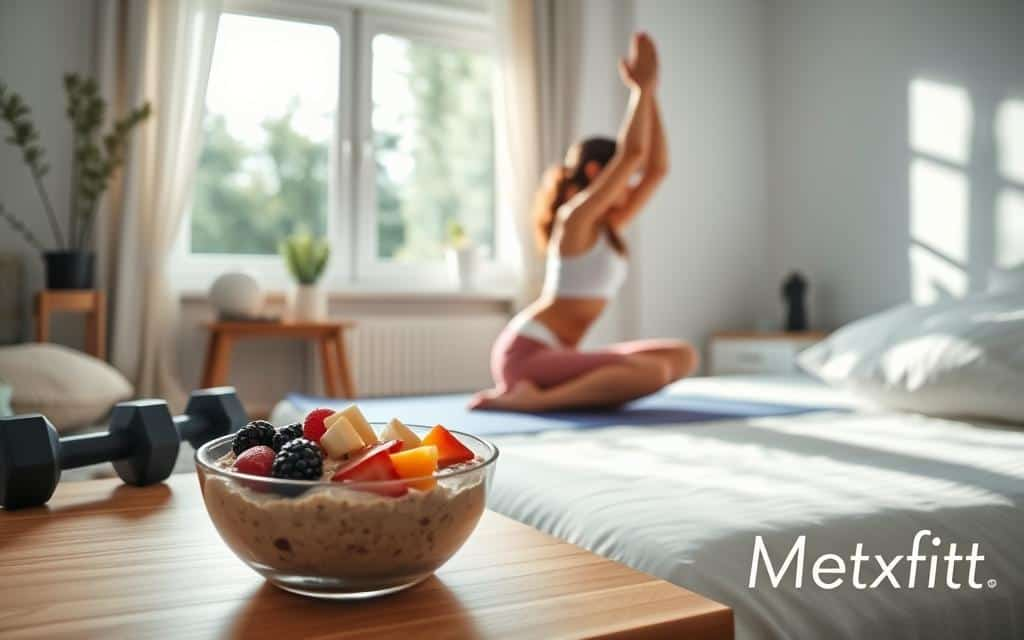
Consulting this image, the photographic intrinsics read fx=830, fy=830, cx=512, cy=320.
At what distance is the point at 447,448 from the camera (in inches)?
25.9

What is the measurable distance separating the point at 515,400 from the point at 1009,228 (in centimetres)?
234

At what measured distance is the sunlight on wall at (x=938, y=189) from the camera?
11.3 ft

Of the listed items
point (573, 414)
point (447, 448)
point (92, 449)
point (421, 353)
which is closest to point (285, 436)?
point (447, 448)

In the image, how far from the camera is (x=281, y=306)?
144 inches

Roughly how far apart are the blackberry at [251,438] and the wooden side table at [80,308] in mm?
2605

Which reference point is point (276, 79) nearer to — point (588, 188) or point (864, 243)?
point (588, 188)

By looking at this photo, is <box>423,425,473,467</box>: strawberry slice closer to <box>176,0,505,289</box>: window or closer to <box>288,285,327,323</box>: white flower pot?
<box>288,285,327,323</box>: white flower pot

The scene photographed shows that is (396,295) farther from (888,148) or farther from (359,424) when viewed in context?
(359,424)

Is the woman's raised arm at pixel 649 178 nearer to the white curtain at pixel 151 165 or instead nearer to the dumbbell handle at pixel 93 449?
the dumbbell handle at pixel 93 449

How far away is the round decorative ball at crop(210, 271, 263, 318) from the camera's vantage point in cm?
326

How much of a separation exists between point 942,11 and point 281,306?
3.13m

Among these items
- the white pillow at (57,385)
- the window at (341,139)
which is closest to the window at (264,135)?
the window at (341,139)

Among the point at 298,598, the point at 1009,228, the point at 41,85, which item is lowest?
the point at 298,598

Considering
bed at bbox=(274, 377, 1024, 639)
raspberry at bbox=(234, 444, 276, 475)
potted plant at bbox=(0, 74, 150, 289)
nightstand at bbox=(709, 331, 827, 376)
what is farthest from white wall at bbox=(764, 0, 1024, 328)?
raspberry at bbox=(234, 444, 276, 475)
